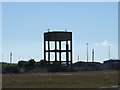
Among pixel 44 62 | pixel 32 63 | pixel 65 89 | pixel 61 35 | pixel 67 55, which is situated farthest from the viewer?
pixel 32 63

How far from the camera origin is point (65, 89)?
105 feet

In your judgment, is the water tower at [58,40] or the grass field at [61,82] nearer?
the grass field at [61,82]

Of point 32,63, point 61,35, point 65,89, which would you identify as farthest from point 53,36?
point 65,89

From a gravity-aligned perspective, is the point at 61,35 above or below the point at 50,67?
above

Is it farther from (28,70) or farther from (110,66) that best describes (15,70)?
(110,66)

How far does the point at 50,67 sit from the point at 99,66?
23.8 m

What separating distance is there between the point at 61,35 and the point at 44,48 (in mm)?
6325

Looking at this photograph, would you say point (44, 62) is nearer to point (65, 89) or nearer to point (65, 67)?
point (65, 67)

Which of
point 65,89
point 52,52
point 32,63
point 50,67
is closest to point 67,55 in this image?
point 52,52

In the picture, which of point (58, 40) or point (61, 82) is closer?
point (61, 82)

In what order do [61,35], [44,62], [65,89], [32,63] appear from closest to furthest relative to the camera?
Answer: [65,89]
[61,35]
[44,62]
[32,63]

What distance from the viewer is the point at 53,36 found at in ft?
314

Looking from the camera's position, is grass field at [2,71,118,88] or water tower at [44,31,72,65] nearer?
grass field at [2,71,118,88]

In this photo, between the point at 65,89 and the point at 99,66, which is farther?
the point at 99,66
